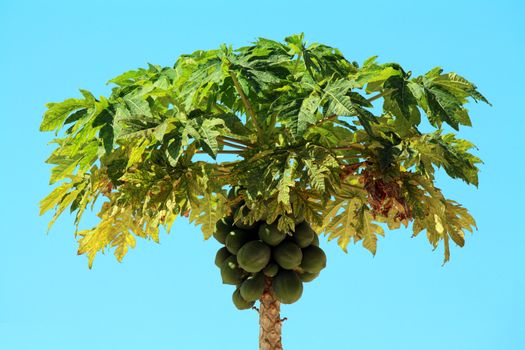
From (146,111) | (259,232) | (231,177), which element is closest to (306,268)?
(259,232)

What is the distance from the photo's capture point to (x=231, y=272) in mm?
7734

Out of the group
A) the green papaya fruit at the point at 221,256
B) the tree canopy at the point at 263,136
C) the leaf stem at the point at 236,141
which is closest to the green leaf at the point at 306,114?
the tree canopy at the point at 263,136

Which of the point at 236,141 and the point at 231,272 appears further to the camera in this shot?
the point at 231,272

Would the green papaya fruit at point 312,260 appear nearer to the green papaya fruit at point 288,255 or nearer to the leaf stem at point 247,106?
the green papaya fruit at point 288,255

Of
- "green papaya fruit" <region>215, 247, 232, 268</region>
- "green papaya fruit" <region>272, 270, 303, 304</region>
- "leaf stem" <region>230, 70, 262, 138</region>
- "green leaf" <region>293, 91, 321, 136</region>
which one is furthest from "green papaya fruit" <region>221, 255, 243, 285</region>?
"green leaf" <region>293, 91, 321, 136</region>

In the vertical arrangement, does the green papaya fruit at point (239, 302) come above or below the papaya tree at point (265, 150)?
below

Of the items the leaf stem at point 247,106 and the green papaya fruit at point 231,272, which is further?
the green papaya fruit at point 231,272

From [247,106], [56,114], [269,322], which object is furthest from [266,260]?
[56,114]

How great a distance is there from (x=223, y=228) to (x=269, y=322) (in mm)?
1042

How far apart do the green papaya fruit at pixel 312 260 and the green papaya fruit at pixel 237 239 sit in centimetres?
56

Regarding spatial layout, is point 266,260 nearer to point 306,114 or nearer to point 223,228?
point 223,228

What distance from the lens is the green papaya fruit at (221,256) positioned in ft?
26.0

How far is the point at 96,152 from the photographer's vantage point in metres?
6.99

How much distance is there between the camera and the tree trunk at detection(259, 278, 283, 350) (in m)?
7.84
